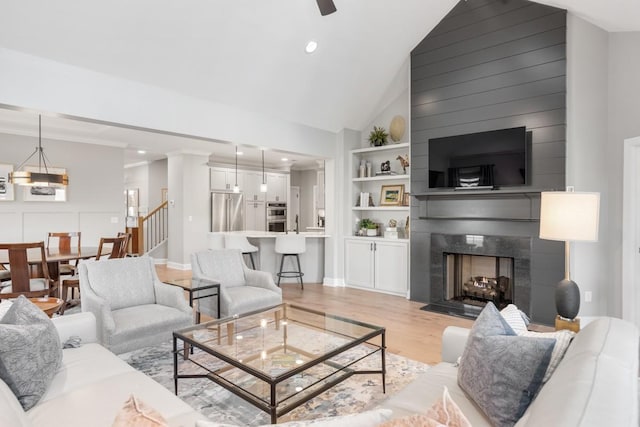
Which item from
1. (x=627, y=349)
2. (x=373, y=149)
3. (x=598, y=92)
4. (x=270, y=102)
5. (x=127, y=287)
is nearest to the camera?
(x=627, y=349)

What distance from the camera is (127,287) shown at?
3.28m

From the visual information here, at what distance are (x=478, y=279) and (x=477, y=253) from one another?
0.48m

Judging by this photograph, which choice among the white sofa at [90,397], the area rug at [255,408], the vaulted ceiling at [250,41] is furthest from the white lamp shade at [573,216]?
the vaulted ceiling at [250,41]

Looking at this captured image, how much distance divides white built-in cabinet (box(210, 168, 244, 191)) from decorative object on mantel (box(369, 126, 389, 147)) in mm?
4125

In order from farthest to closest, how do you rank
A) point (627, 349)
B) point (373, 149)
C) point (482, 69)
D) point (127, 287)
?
1. point (373, 149)
2. point (482, 69)
3. point (127, 287)
4. point (627, 349)

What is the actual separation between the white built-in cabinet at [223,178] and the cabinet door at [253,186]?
258mm

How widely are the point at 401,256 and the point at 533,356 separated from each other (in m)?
4.17

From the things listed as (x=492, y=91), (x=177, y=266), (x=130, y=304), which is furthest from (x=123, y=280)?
(x=177, y=266)

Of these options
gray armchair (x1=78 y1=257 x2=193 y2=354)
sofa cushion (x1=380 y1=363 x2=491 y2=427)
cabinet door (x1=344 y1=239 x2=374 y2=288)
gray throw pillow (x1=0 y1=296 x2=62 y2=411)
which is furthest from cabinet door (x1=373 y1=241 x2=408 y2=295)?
gray throw pillow (x1=0 y1=296 x2=62 y2=411)

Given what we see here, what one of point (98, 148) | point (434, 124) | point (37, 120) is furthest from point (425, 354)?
point (98, 148)

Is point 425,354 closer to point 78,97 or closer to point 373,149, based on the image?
point 373,149

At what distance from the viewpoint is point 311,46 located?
4363 millimetres

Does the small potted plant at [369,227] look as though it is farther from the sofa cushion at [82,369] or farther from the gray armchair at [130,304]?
the sofa cushion at [82,369]

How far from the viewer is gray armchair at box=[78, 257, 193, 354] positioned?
2.80 metres
